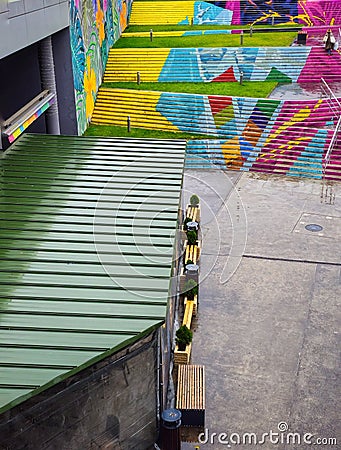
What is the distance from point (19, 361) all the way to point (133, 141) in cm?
973

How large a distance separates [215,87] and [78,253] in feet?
78.0

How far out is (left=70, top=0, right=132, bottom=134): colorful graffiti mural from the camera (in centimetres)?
2689

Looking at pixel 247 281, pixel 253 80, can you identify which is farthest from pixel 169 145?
pixel 253 80

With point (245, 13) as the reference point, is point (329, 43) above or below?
below

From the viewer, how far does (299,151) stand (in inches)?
1076

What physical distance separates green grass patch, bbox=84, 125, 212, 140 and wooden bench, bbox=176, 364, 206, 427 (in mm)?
17795

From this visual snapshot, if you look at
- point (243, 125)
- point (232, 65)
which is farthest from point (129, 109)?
point (232, 65)

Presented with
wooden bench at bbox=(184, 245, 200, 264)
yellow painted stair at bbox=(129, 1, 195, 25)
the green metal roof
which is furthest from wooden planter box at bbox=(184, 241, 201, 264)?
yellow painted stair at bbox=(129, 1, 195, 25)

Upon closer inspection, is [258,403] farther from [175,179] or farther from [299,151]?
[299,151]

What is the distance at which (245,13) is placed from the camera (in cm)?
4653

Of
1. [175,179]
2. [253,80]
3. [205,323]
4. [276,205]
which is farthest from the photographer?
[253,80]

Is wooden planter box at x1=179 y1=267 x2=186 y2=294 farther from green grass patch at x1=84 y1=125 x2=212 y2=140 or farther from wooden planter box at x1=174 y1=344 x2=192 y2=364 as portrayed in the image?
green grass patch at x1=84 y1=125 x2=212 y2=140

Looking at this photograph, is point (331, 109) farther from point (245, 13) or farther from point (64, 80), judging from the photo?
point (245, 13)

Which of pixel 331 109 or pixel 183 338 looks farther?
pixel 331 109
